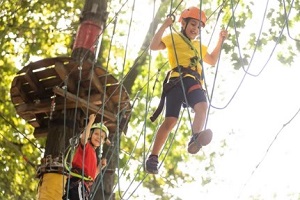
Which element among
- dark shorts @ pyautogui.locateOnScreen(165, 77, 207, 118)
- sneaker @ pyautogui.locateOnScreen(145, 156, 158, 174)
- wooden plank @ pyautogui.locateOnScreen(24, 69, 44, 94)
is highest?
wooden plank @ pyautogui.locateOnScreen(24, 69, 44, 94)

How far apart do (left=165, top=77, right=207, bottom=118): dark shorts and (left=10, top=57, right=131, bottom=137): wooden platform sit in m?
1.71

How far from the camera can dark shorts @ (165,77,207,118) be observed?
3.55 m

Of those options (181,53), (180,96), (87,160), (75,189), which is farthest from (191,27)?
(75,189)

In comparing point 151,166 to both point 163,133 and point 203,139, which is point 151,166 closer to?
point 163,133

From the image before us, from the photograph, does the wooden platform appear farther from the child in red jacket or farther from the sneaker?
the sneaker

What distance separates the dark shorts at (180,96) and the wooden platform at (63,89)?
1.71m

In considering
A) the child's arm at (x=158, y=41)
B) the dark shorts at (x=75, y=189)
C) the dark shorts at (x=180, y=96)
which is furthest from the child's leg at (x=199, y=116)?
the dark shorts at (x=75, y=189)

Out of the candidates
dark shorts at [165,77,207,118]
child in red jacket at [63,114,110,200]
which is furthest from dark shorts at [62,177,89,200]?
Answer: dark shorts at [165,77,207,118]

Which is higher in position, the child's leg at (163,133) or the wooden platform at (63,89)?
the wooden platform at (63,89)

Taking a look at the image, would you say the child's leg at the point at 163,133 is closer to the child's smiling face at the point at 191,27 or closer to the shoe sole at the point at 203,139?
the shoe sole at the point at 203,139

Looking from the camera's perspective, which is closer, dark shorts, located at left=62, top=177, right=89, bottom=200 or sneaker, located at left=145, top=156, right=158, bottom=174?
sneaker, located at left=145, top=156, right=158, bottom=174

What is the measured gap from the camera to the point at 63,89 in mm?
5285

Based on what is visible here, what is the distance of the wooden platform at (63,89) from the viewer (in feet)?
17.7

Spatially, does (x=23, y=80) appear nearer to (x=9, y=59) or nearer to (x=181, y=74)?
(x=181, y=74)
